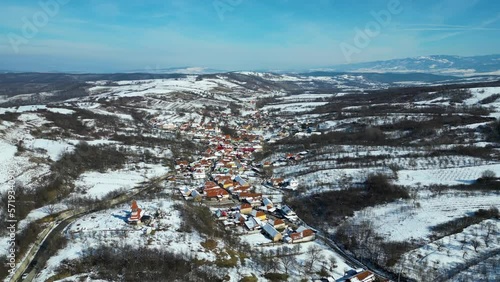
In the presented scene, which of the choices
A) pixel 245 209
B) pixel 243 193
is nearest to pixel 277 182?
pixel 243 193

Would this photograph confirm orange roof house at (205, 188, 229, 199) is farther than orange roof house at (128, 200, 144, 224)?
Yes

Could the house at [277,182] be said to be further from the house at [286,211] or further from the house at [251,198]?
the house at [286,211]

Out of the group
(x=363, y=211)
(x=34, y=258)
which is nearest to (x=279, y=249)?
(x=363, y=211)

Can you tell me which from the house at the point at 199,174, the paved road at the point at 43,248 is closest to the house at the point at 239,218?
the paved road at the point at 43,248

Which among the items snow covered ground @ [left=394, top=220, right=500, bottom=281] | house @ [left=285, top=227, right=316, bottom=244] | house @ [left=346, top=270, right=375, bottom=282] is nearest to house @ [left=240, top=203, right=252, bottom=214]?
house @ [left=285, top=227, right=316, bottom=244]

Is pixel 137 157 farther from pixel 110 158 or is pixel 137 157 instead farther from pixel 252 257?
pixel 252 257

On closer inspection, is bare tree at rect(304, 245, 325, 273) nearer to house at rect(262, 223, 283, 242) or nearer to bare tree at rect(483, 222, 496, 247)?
house at rect(262, 223, 283, 242)
